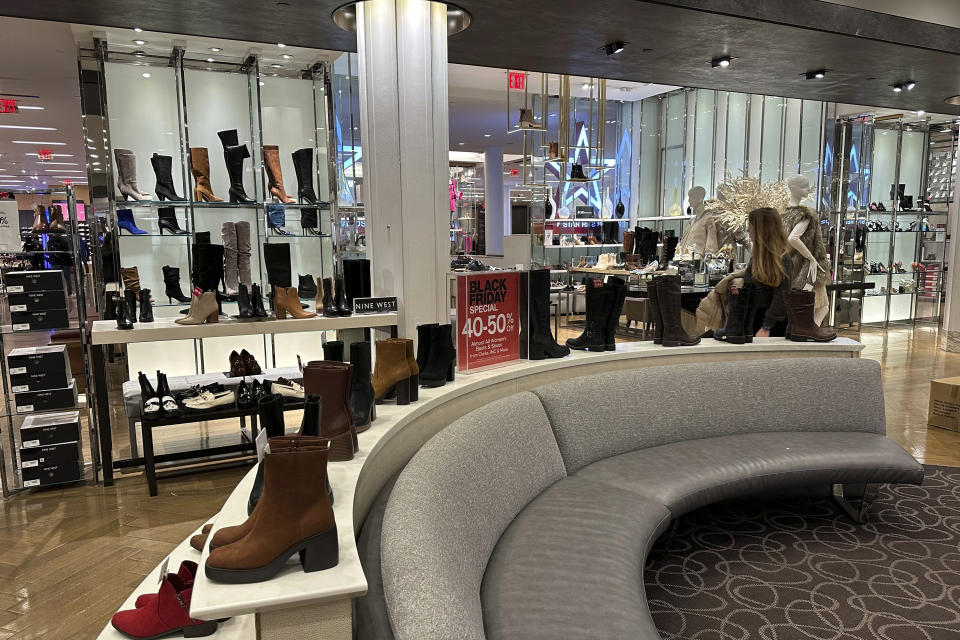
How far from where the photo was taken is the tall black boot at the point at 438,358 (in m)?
2.61

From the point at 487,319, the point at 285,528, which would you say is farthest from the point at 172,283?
the point at 285,528

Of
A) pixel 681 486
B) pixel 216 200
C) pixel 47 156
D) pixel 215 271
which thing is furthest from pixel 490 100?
pixel 47 156

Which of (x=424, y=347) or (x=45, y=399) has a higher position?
(x=424, y=347)

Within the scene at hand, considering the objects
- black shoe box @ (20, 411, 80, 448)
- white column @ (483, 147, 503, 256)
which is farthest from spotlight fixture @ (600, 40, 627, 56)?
white column @ (483, 147, 503, 256)

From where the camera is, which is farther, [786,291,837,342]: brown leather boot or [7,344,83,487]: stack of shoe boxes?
[786,291,837,342]: brown leather boot

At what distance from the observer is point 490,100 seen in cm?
1086

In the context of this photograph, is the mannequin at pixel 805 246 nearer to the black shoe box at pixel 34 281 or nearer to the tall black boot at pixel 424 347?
the tall black boot at pixel 424 347

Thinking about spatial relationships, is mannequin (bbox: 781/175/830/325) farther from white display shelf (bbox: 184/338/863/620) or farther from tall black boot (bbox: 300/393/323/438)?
tall black boot (bbox: 300/393/323/438)

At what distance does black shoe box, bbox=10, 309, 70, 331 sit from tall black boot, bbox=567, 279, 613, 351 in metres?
3.04

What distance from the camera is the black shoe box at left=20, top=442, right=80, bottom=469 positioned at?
3.70m

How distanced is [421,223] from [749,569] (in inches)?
94.3

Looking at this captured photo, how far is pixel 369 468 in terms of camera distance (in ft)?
6.25

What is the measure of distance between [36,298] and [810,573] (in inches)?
170

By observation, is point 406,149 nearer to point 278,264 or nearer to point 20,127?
point 278,264
